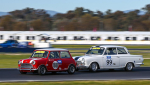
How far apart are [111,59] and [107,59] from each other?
10.7 inches

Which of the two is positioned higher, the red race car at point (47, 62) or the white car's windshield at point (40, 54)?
the white car's windshield at point (40, 54)

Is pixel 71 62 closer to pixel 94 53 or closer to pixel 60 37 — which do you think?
pixel 94 53

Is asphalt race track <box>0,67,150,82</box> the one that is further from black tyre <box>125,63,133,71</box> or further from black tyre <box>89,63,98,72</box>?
black tyre <box>125,63,133,71</box>

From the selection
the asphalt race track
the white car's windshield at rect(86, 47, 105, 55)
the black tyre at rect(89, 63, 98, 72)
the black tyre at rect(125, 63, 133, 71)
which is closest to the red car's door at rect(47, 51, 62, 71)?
the asphalt race track

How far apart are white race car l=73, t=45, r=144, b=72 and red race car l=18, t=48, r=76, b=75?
909 mm

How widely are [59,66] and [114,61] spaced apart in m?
3.55

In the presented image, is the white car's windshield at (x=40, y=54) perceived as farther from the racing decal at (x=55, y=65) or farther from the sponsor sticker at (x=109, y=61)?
the sponsor sticker at (x=109, y=61)

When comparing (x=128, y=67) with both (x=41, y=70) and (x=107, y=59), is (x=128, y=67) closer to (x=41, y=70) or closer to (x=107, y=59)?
(x=107, y=59)

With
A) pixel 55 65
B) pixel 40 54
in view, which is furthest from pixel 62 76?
pixel 40 54

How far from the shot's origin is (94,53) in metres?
15.4

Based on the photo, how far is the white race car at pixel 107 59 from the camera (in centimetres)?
1454

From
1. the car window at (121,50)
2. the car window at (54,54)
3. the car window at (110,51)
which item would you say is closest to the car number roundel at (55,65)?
the car window at (54,54)

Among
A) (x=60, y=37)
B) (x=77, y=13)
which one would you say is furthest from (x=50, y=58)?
(x=77, y=13)

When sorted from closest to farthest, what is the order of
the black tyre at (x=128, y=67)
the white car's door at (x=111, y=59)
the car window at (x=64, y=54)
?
the car window at (x=64, y=54) → the white car's door at (x=111, y=59) → the black tyre at (x=128, y=67)
